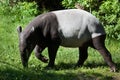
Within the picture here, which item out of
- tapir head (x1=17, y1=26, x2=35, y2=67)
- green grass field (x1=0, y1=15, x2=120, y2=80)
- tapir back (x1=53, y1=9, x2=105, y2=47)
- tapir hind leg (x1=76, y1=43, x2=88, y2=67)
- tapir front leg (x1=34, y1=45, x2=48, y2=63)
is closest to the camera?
green grass field (x1=0, y1=15, x2=120, y2=80)

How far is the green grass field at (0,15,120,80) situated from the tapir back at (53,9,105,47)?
0.73 metres

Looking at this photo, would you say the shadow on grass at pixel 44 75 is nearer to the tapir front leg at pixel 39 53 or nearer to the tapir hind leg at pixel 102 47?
the tapir hind leg at pixel 102 47

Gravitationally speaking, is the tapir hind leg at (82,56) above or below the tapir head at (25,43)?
below

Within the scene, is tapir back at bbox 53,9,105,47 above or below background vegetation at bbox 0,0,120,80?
above

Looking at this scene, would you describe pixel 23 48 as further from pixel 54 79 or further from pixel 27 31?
pixel 54 79

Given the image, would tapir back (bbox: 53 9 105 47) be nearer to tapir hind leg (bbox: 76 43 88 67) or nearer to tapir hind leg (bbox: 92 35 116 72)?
tapir hind leg (bbox: 92 35 116 72)

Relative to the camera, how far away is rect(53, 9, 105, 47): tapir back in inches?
404

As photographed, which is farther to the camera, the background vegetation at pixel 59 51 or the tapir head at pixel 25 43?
the tapir head at pixel 25 43

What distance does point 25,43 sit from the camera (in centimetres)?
1014

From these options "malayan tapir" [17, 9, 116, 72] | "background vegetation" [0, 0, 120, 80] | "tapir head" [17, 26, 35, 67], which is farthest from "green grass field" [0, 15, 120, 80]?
"malayan tapir" [17, 9, 116, 72]

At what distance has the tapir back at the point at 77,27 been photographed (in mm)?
10250

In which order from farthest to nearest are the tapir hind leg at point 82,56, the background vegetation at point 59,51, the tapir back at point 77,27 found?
1. the tapir hind leg at point 82,56
2. the tapir back at point 77,27
3. the background vegetation at point 59,51

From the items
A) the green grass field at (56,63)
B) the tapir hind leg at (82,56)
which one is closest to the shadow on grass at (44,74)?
the green grass field at (56,63)

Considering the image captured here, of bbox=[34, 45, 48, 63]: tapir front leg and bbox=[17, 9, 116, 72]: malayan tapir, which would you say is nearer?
bbox=[17, 9, 116, 72]: malayan tapir
